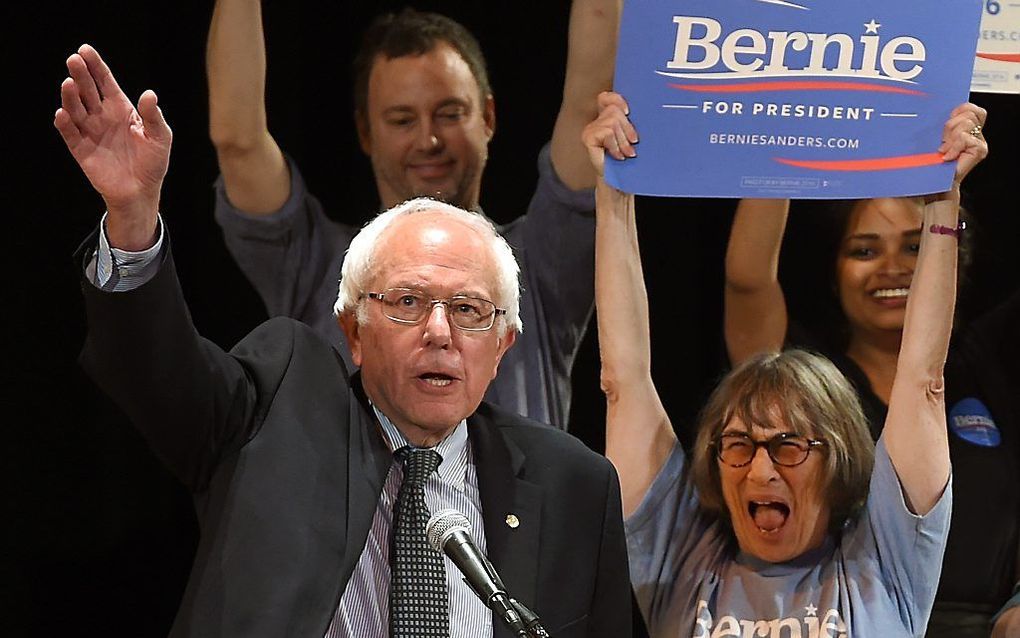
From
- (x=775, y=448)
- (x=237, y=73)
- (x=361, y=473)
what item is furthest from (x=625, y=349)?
(x=237, y=73)

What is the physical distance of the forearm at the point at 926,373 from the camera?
2.70m

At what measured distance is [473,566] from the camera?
1.65 metres

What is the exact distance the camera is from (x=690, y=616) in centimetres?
273

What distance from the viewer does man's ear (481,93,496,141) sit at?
328cm

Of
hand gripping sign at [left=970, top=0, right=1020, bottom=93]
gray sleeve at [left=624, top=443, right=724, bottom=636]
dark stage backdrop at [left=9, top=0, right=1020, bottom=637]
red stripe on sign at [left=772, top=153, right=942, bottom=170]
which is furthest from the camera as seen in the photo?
dark stage backdrop at [left=9, top=0, right=1020, bottom=637]

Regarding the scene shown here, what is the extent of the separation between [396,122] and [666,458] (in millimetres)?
1000

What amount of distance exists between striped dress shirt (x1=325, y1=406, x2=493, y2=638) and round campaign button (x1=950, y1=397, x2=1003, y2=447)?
1551mm

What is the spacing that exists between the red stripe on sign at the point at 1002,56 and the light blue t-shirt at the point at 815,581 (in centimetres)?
88

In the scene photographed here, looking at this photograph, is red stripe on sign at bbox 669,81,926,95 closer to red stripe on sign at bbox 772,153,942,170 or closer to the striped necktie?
red stripe on sign at bbox 772,153,942,170

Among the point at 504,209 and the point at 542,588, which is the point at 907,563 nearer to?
the point at 542,588

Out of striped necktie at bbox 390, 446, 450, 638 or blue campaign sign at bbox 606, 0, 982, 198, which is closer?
striped necktie at bbox 390, 446, 450, 638

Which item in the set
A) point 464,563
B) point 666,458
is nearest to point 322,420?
point 464,563

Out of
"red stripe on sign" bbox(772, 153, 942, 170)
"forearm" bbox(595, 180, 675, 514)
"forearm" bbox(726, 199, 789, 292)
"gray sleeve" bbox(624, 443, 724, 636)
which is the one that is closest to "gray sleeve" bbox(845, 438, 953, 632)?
"gray sleeve" bbox(624, 443, 724, 636)

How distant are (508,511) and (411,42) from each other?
58.0 inches
